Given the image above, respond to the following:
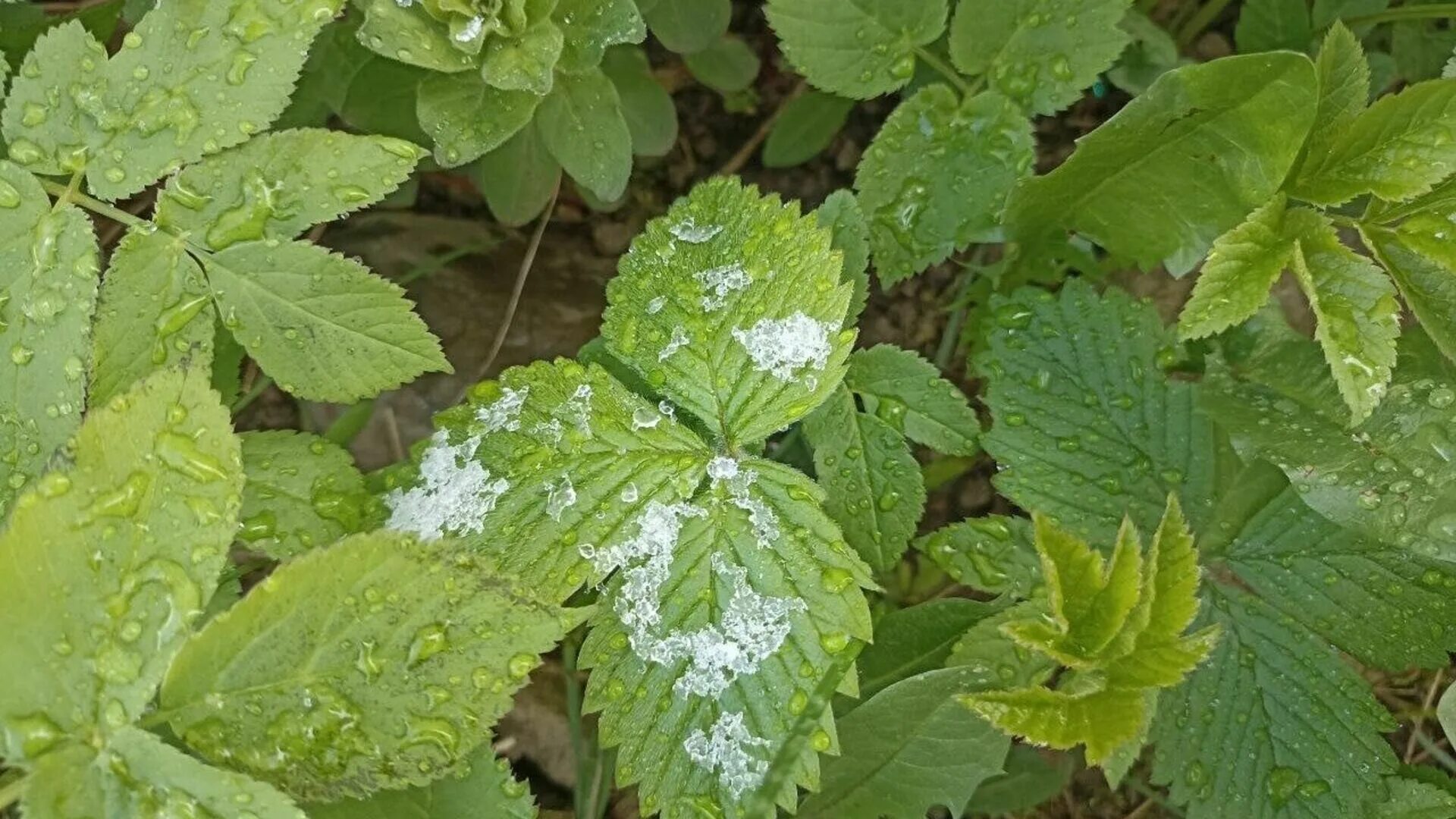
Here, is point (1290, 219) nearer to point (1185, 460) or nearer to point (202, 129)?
point (1185, 460)

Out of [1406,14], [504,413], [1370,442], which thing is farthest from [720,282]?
[1406,14]

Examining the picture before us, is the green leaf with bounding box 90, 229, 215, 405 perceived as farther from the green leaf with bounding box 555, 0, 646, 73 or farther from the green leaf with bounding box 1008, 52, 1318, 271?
the green leaf with bounding box 1008, 52, 1318, 271

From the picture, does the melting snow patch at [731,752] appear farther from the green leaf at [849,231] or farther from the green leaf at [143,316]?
the green leaf at [143,316]

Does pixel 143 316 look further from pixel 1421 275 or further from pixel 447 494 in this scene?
pixel 1421 275

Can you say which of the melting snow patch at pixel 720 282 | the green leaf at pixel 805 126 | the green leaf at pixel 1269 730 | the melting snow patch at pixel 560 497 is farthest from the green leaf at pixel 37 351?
the green leaf at pixel 1269 730

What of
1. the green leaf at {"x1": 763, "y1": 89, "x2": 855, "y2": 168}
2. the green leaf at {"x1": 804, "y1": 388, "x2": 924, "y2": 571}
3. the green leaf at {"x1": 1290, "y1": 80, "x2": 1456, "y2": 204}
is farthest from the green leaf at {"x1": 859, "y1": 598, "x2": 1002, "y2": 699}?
the green leaf at {"x1": 763, "y1": 89, "x2": 855, "y2": 168}

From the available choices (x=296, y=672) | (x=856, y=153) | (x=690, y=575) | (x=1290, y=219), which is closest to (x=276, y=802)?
(x=296, y=672)
